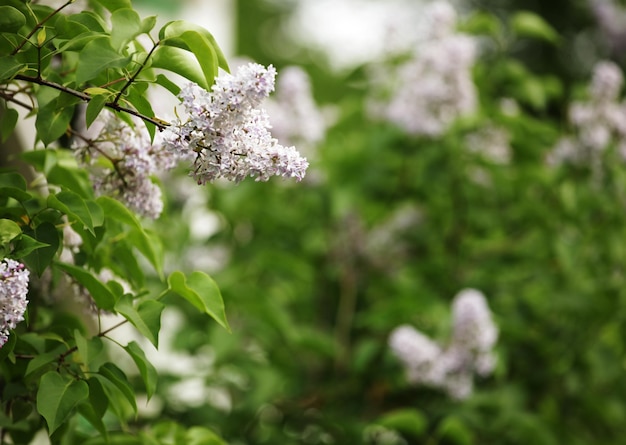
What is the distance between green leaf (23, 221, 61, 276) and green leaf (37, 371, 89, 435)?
0.60 ft

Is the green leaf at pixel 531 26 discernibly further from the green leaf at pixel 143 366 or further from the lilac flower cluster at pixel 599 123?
the green leaf at pixel 143 366

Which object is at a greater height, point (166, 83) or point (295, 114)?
point (295, 114)

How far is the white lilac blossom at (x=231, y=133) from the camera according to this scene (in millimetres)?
1254

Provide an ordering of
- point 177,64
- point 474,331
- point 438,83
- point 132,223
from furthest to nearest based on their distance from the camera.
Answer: point 438,83 < point 474,331 < point 132,223 < point 177,64

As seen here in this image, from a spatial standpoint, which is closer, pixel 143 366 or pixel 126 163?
pixel 143 366

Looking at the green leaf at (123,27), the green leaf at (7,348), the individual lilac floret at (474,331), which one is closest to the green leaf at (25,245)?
the green leaf at (7,348)

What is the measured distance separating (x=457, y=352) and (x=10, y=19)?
1.69 metres

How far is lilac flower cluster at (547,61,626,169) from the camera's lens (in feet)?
9.52

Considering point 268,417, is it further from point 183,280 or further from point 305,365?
point 183,280

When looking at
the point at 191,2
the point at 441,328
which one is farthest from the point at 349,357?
the point at 191,2

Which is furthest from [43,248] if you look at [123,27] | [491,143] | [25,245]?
[491,143]

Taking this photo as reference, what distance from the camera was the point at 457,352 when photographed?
2551 mm

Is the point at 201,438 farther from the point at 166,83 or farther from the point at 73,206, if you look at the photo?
the point at 166,83

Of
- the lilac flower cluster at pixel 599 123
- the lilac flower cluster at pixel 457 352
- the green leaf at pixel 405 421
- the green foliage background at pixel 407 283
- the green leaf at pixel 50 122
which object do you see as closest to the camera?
the green leaf at pixel 50 122
